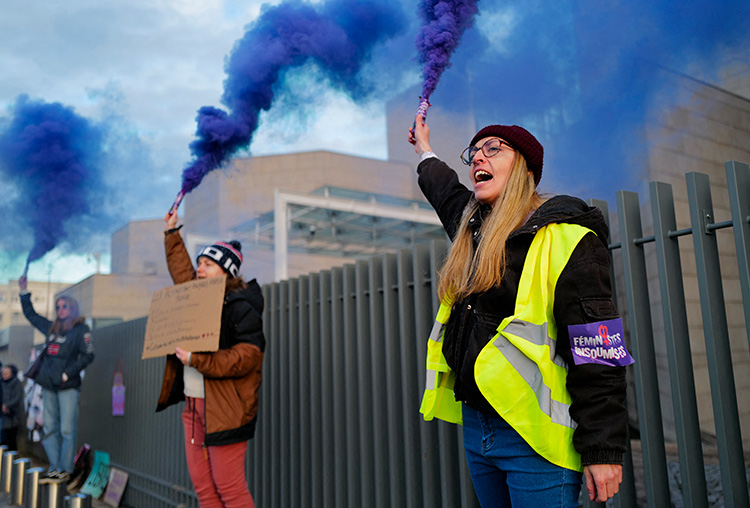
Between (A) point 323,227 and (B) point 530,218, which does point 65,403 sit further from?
(A) point 323,227

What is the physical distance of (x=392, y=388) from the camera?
375 centimetres

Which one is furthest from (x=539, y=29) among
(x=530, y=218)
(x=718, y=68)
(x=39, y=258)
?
(x=39, y=258)

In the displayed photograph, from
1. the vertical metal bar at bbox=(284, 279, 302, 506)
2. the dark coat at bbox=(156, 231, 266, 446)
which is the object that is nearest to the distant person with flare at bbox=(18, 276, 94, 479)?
the vertical metal bar at bbox=(284, 279, 302, 506)

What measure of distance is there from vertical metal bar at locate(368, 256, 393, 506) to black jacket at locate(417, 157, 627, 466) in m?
1.96

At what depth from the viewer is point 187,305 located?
380 centimetres

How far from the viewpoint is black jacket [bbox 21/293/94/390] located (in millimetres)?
6719

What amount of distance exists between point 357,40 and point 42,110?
559 centimetres

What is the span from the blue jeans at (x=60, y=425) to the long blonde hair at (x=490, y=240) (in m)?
6.14

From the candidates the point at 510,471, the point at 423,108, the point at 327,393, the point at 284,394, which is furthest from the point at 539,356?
the point at 284,394

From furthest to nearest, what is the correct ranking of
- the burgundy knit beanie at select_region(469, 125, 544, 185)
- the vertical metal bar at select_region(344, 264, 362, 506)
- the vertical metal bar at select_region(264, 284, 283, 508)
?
the vertical metal bar at select_region(264, 284, 283, 508), the vertical metal bar at select_region(344, 264, 362, 506), the burgundy knit beanie at select_region(469, 125, 544, 185)

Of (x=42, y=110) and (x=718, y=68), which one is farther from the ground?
(x=42, y=110)

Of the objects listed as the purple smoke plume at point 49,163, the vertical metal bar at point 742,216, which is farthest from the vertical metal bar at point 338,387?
the purple smoke plume at point 49,163

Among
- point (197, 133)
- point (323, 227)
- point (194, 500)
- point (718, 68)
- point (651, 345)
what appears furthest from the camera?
point (323, 227)

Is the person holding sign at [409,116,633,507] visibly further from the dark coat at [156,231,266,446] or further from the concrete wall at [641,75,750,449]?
the concrete wall at [641,75,750,449]
